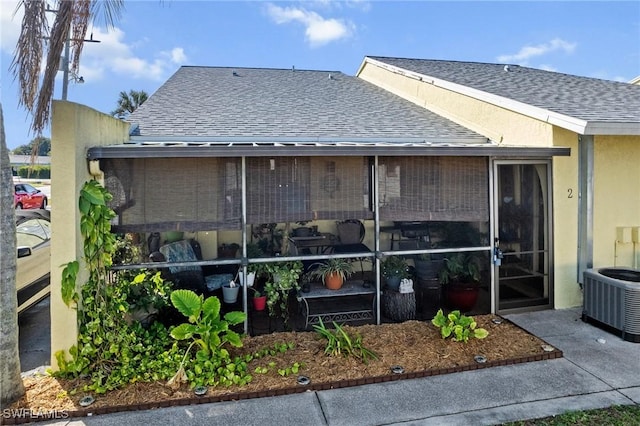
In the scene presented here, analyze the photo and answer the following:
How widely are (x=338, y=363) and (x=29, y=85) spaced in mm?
4848

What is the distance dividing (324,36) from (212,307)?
37.3 feet

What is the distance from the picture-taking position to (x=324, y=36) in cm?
1334

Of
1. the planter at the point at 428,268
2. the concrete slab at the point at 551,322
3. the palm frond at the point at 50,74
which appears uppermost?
the palm frond at the point at 50,74

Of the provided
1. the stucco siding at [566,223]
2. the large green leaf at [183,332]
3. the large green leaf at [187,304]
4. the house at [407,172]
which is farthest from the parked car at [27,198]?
the stucco siding at [566,223]

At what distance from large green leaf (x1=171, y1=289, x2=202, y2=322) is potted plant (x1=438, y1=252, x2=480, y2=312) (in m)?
4.06

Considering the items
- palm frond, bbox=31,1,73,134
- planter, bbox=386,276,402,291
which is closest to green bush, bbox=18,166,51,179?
palm frond, bbox=31,1,73,134

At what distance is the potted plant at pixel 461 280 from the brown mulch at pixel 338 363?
481 mm

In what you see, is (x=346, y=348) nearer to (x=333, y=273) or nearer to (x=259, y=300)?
(x=333, y=273)

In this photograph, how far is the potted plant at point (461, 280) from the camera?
6387 millimetres

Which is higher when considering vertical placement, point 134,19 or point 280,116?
point 134,19

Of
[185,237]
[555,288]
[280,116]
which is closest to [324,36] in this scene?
[280,116]

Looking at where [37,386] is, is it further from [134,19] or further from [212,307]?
[134,19]

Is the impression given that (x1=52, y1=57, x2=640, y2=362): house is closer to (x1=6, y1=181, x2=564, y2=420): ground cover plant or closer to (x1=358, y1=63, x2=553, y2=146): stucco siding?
(x1=358, y1=63, x2=553, y2=146): stucco siding

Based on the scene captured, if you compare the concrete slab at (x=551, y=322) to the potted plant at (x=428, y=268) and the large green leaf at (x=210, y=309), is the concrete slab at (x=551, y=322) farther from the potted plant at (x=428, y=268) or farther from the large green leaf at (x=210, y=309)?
the large green leaf at (x=210, y=309)
